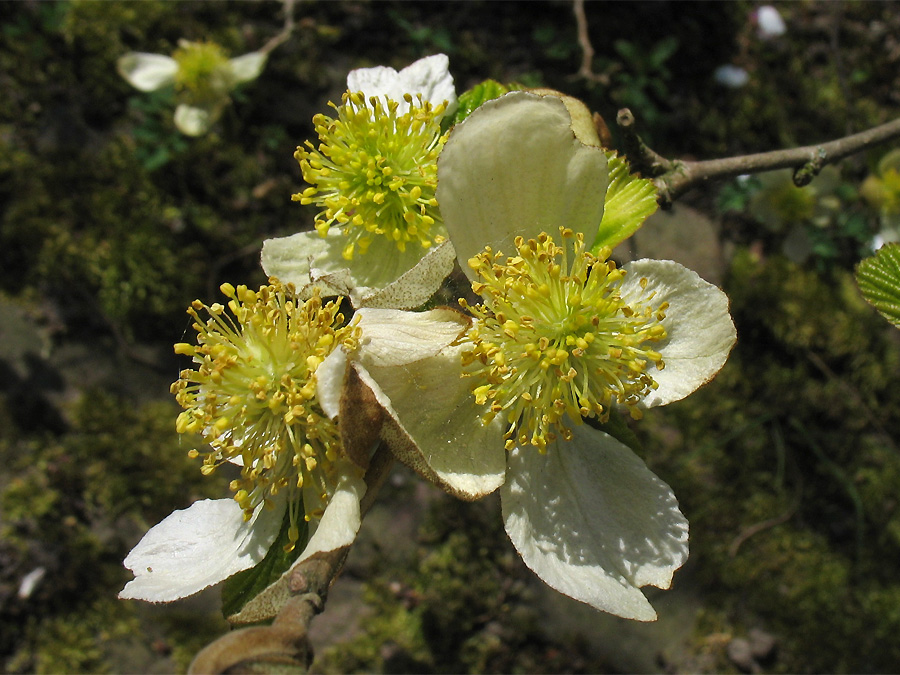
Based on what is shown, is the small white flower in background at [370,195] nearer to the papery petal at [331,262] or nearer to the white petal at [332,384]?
the papery petal at [331,262]

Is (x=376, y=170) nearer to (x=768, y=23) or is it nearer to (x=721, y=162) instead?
(x=721, y=162)

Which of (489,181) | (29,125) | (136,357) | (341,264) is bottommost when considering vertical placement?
(136,357)

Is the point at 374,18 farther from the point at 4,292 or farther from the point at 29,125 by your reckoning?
the point at 4,292

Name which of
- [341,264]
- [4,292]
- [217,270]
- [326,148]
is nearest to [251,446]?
[341,264]

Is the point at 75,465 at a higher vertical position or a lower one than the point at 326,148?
lower

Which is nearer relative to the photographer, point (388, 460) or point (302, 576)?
point (302, 576)

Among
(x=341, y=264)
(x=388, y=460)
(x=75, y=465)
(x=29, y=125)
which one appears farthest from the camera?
(x=29, y=125)

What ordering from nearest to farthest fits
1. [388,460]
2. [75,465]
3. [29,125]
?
[388,460] → [75,465] → [29,125]

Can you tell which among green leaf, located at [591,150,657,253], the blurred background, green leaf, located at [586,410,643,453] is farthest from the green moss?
green leaf, located at [591,150,657,253]
